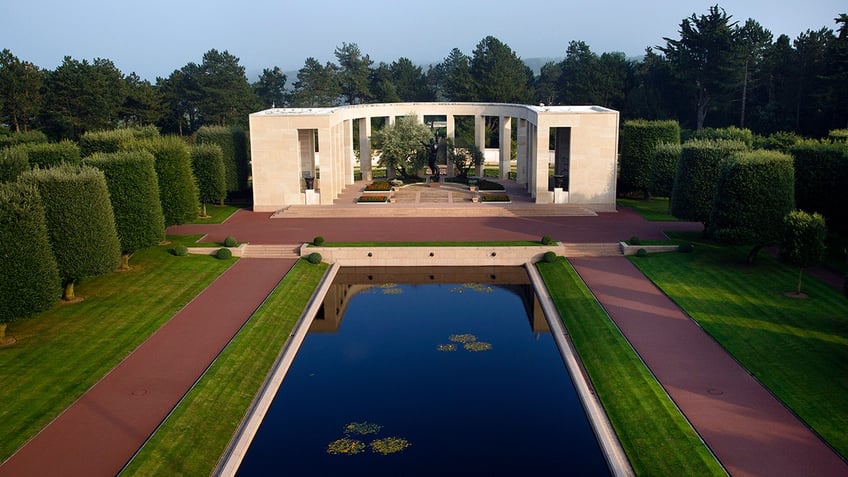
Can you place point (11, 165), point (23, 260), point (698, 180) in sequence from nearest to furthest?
point (23, 260) < point (11, 165) < point (698, 180)

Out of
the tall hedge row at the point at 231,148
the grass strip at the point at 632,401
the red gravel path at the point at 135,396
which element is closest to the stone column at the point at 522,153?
the tall hedge row at the point at 231,148

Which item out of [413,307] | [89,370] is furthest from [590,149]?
[89,370]

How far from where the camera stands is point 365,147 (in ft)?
215

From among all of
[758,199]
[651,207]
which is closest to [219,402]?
[758,199]

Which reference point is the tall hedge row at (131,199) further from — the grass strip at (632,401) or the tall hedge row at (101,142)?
the grass strip at (632,401)

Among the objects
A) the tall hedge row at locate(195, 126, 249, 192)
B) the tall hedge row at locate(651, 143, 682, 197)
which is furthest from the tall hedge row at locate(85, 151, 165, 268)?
the tall hedge row at locate(651, 143, 682, 197)

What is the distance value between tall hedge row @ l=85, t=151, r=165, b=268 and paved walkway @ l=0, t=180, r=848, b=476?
4.12 metres

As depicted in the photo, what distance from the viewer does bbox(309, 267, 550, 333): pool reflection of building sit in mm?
34250

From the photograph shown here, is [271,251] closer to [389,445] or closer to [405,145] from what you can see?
[389,445]

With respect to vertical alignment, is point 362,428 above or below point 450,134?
below

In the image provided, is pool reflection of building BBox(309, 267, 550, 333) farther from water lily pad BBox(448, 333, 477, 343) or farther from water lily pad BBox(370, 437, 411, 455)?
water lily pad BBox(370, 437, 411, 455)

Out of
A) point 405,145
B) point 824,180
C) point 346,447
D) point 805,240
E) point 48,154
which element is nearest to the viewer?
point 346,447

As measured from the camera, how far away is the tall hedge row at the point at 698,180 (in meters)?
41.4

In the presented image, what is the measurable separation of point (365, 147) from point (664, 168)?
24.9 metres
